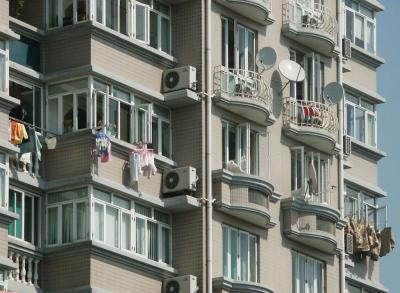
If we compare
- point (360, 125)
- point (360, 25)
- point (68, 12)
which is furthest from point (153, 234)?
point (360, 25)

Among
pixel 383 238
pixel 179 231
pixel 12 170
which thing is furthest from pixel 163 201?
pixel 383 238

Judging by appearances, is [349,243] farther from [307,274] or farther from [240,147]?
[240,147]

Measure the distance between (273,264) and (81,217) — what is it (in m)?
7.26

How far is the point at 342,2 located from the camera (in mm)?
71125

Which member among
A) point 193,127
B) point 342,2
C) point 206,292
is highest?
point 342,2

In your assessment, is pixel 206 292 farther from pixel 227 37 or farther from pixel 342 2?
pixel 342 2

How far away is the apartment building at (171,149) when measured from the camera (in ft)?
194

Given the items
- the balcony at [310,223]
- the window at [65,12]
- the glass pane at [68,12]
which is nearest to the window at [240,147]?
the balcony at [310,223]

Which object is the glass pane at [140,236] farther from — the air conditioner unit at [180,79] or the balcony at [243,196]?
the air conditioner unit at [180,79]

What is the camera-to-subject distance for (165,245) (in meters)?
62.2

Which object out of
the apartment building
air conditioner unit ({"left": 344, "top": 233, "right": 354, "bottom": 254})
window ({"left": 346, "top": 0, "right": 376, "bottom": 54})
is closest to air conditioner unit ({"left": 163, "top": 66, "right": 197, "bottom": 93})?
the apartment building

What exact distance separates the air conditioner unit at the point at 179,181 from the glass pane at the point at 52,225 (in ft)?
12.0

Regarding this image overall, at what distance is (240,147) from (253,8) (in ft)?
12.9

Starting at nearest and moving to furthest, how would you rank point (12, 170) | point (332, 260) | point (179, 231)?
point (12, 170)
point (179, 231)
point (332, 260)
